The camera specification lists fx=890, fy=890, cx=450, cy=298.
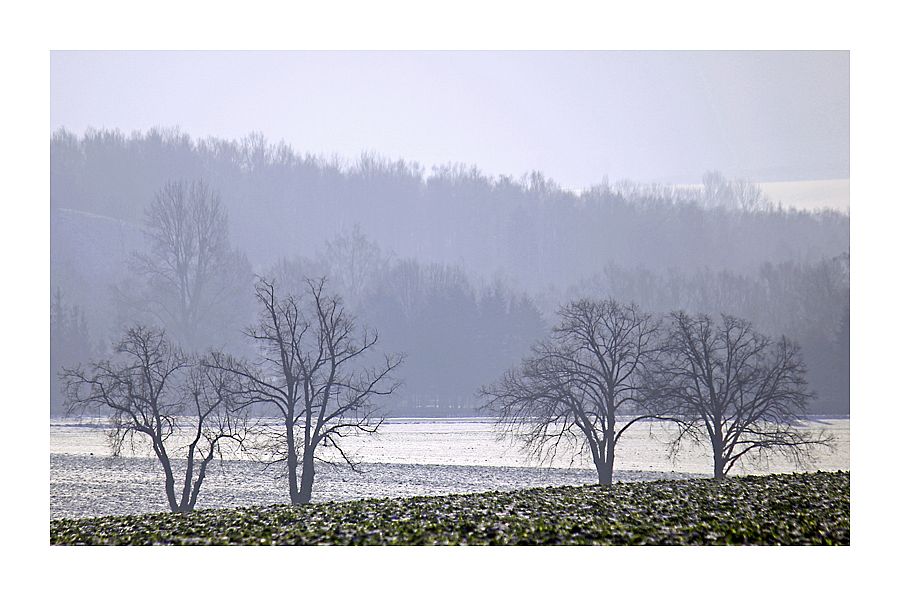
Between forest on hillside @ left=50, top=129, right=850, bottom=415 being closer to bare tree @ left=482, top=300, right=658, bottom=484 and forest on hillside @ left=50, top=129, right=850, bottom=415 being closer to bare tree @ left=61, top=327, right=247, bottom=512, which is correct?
bare tree @ left=61, top=327, right=247, bottom=512

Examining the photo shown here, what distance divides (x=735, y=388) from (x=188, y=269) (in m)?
12.6

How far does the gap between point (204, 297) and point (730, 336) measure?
11.2m

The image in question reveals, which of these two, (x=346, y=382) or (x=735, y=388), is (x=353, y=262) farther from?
(x=735, y=388)

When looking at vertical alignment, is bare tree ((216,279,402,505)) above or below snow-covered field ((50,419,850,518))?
above

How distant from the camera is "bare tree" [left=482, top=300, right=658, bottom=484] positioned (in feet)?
54.0

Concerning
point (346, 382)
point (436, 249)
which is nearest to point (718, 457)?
point (346, 382)

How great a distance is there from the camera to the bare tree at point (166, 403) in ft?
50.6

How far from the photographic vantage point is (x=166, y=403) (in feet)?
52.8

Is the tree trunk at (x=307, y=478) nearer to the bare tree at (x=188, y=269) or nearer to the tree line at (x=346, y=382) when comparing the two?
the tree line at (x=346, y=382)

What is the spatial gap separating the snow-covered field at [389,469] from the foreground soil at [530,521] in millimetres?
6109

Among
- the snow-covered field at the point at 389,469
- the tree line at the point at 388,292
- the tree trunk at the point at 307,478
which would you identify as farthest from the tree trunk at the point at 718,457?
the tree trunk at the point at 307,478

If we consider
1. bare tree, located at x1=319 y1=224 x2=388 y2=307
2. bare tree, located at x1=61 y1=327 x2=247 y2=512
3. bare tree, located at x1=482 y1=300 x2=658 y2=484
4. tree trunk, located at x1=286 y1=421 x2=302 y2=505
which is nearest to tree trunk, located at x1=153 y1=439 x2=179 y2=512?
bare tree, located at x1=61 y1=327 x2=247 y2=512

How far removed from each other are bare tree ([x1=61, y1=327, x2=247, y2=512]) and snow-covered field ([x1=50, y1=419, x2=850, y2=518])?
0.44 meters
